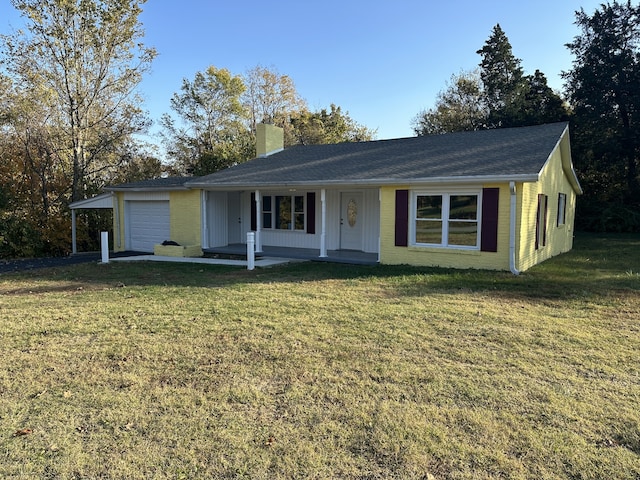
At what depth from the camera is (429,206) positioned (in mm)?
11445

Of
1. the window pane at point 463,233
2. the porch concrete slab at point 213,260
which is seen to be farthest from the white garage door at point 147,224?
the window pane at point 463,233

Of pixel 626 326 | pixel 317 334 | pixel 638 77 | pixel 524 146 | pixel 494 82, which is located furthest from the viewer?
pixel 494 82

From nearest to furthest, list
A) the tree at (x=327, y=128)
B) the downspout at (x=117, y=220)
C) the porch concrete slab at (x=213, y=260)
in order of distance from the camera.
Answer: the porch concrete slab at (x=213, y=260), the downspout at (x=117, y=220), the tree at (x=327, y=128)

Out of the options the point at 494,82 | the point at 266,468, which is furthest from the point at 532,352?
the point at 494,82

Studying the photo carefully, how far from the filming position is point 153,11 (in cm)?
2338

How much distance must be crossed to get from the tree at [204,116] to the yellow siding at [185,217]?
2113 centimetres

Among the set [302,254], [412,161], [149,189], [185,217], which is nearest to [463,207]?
[412,161]

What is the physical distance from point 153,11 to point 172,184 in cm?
1301

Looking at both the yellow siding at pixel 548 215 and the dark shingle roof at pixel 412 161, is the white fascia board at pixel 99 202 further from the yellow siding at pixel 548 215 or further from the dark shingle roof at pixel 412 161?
the yellow siding at pixel 548 215

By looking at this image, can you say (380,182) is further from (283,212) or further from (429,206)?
Result: (283,212)

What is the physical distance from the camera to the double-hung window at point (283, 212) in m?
15.6

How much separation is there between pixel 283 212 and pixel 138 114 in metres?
13.1

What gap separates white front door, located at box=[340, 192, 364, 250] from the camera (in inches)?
568

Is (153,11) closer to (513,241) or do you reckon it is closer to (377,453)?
(513,241)
